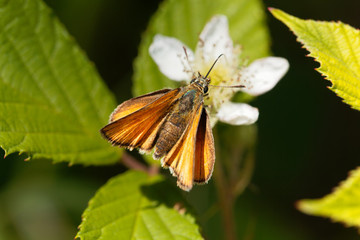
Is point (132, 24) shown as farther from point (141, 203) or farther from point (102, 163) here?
point (141, 203)

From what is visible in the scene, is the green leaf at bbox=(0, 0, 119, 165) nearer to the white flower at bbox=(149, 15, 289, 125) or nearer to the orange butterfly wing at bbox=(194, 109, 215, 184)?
the white flower at bbox=(149, 15, 289, 125)

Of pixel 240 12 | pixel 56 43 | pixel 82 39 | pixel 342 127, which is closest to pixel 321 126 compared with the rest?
pixel 342 127

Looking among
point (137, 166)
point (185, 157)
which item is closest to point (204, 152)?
point (185, 157)

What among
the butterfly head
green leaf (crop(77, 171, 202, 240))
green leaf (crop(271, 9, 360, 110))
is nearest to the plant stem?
green leaf (crop(77, 171, 202, 240))

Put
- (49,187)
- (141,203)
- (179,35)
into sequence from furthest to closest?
(49,187)
(179,35)
(141,203)

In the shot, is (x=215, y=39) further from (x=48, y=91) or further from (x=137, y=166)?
(x=48, y=91)

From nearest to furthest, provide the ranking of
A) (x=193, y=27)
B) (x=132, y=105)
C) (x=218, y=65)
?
(x=132, y=105), (x=218, y=65), (x=193, y=27)
